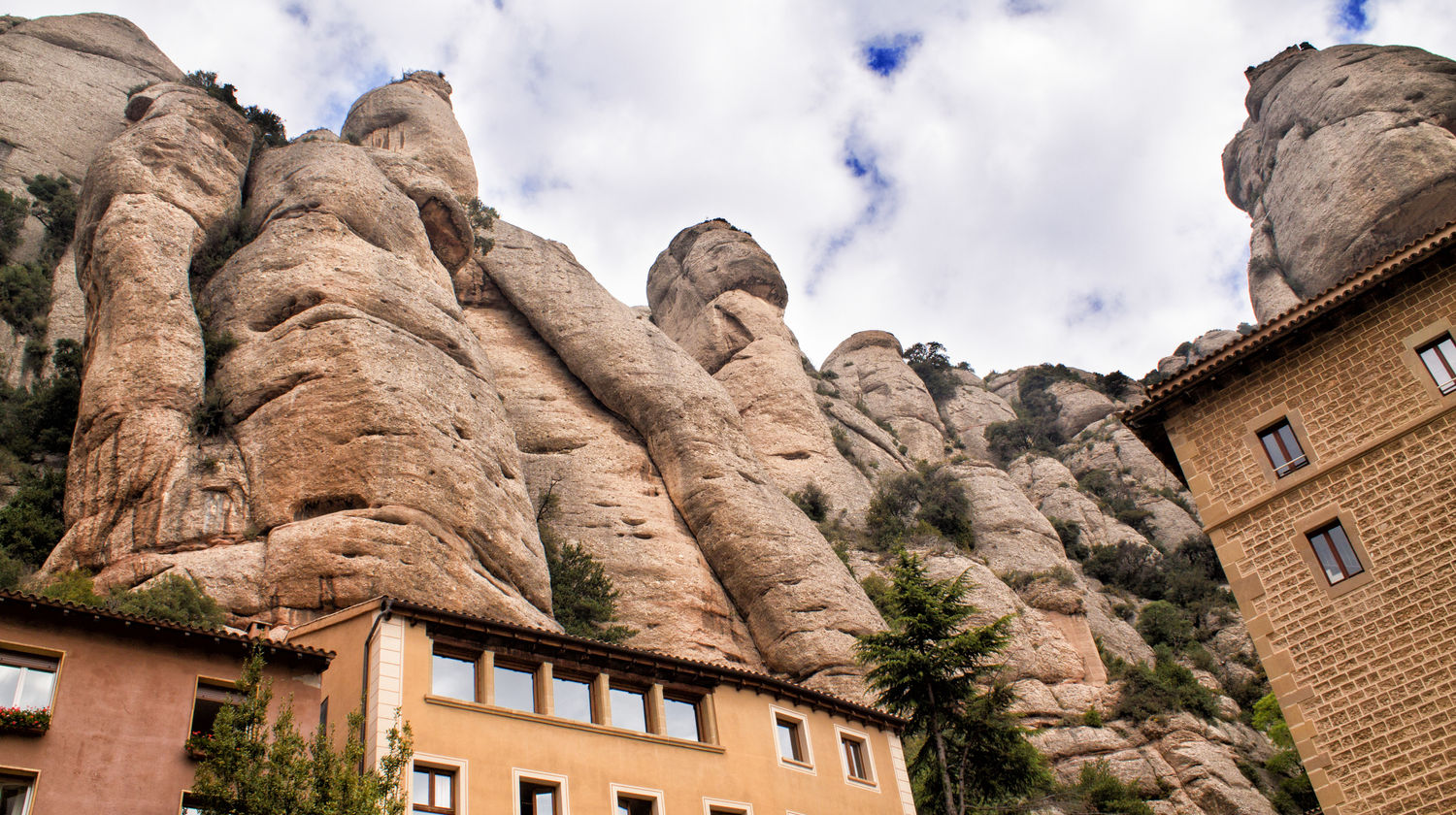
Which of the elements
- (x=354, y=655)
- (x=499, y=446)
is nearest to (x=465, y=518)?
(x=499, y=446)

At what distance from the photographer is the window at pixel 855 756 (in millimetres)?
24000

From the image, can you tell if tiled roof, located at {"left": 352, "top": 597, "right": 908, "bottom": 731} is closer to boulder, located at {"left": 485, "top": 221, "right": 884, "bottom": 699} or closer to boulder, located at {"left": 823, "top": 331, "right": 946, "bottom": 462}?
boulder, located at {"left": 485, "top": 221, "right": 884, "bottom": 699}

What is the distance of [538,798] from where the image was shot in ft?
59.2

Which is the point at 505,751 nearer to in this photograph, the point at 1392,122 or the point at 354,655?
the point at 354,655

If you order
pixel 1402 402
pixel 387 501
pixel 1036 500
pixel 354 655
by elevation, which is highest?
pixel 1036 500

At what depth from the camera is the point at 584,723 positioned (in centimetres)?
1941

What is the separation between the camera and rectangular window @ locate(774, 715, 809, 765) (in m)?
22.8

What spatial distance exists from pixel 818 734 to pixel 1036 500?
135 feet

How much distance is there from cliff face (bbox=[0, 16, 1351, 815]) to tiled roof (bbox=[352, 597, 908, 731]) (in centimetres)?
563

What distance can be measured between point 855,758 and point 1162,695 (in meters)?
18.5

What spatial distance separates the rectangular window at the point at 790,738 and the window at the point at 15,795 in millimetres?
13347

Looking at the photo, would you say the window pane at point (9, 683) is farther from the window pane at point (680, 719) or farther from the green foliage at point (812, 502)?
the green foliage at point (812, 502)

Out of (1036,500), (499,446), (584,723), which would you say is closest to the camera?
(584,723)

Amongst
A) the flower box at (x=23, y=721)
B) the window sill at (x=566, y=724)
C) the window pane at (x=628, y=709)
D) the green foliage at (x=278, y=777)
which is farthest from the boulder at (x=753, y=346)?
the green foliage at (x=278, y=777)
